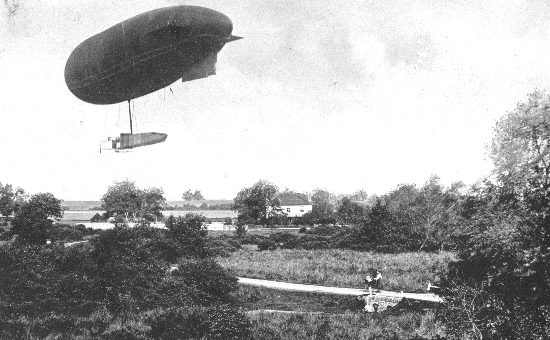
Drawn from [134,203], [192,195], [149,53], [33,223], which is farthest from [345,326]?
[192,195]

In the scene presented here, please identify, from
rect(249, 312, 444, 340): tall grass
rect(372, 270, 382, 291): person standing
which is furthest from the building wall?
rect(249, 312, 444, 340): tall grass

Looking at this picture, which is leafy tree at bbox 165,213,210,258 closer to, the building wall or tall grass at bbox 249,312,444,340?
tall grass at bbox 249,312,444,340

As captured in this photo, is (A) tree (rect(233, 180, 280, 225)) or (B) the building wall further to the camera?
(B) the building wall

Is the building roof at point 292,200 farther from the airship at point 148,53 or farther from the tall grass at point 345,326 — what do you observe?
the airship at point 148,53

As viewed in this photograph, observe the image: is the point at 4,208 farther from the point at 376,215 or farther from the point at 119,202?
the point at 376,215

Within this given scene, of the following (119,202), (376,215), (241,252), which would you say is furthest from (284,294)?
(119,202)

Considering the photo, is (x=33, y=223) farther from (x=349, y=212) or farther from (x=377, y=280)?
(x=349, y=212)

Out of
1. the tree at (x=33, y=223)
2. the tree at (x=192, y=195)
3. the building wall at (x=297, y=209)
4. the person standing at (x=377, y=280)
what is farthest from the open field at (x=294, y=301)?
the tree at (x=192, y=195)
